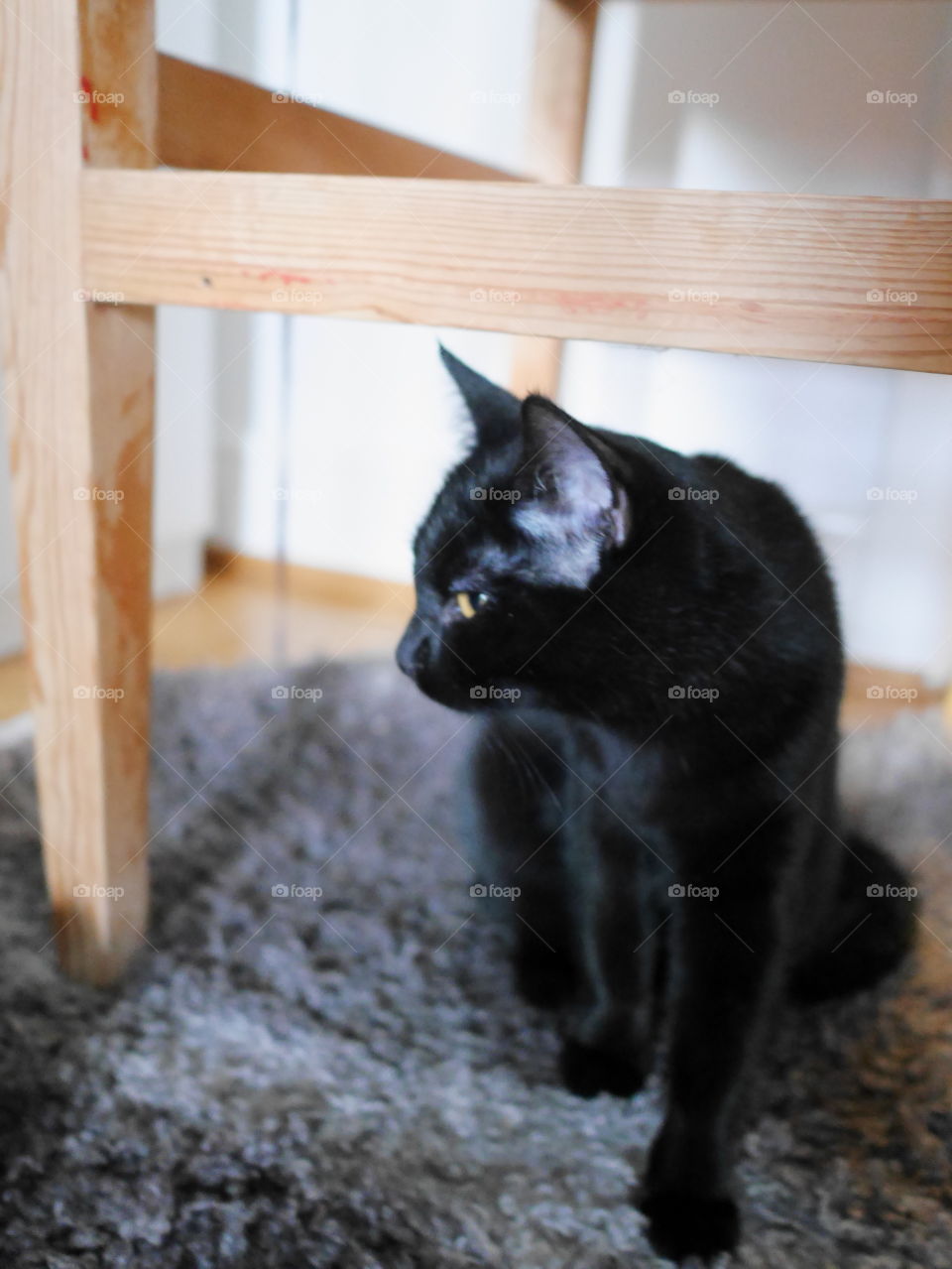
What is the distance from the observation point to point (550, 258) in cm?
51

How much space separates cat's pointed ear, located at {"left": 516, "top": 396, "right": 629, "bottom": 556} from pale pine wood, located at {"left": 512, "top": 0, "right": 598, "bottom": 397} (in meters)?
0.61

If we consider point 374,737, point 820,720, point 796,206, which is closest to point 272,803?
point 374,737

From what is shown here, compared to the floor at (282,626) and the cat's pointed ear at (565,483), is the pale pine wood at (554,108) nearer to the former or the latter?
the floor at (282,626)

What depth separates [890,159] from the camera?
98 centimetres

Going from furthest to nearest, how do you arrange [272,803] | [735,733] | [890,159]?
[272,803] → [890,159] → [735,733]

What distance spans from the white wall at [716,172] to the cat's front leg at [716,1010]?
47 centimetres

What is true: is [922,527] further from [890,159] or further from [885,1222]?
[885,1222]

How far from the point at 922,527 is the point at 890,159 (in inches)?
20.0

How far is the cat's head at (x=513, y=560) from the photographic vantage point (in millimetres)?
524
